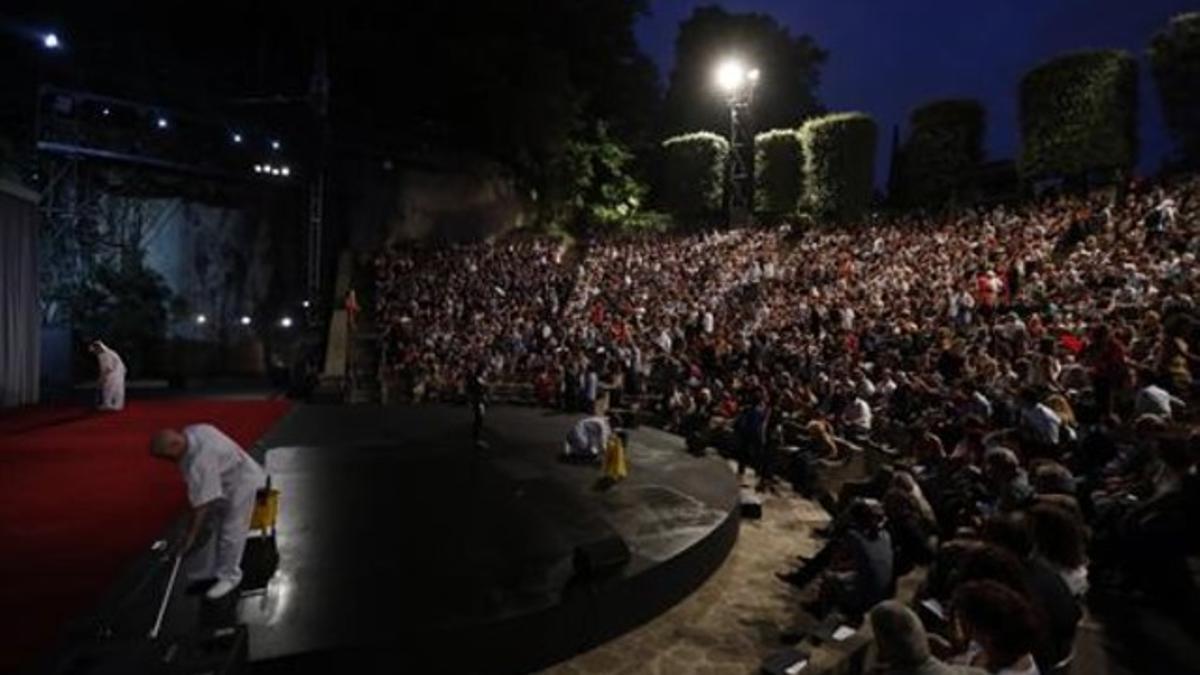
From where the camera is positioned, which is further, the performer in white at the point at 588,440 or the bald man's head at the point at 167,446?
the performer in white at the point at 588,440

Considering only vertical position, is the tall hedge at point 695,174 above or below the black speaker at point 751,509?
above

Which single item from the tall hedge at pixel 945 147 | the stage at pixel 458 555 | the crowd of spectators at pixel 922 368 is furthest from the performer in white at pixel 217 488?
the tall hedge at pixel 945 147

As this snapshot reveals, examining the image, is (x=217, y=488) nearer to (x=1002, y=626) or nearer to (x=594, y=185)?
(x=1002, y=626)

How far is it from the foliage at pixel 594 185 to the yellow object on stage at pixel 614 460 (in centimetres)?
2303

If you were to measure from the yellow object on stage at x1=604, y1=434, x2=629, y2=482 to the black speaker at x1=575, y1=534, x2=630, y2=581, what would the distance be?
3250mm

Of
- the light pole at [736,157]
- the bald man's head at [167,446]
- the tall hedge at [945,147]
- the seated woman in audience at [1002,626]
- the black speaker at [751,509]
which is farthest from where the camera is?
the light pole at [736,157]

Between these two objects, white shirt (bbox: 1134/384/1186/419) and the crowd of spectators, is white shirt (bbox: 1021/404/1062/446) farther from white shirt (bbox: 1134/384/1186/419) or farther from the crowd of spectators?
white shirt (bbox: 1134/384/1186/419)

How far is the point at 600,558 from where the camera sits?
20.5 feet

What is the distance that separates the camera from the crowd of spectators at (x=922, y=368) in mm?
5102

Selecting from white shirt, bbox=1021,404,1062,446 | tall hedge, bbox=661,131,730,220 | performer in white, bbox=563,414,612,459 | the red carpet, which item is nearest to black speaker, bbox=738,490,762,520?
performer in white, bbox=563,414,612,459

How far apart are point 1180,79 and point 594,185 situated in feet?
69.0

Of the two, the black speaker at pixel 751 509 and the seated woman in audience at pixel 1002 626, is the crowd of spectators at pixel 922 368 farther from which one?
the black speaker at pixel 751 509

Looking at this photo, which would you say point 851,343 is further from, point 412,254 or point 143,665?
point 412,254

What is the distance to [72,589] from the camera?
5.48m
